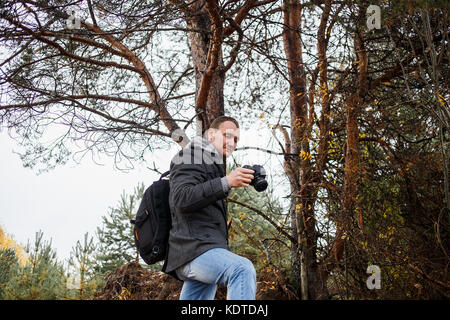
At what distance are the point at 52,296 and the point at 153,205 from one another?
6.48 m

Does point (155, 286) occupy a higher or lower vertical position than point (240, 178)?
lower

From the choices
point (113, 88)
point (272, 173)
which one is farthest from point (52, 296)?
point (272, 173)

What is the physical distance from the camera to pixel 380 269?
4973mm

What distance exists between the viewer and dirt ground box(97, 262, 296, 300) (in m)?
6.09

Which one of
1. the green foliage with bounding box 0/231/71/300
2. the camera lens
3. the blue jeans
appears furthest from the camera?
the green foliage with bounding box 0/231/71/300

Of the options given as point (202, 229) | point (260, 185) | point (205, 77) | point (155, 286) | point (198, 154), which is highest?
point (205, 77)

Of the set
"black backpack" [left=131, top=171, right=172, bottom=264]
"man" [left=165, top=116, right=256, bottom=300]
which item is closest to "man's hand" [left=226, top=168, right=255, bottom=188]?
"man" [left=165, top=116, right=256, bottom=300]

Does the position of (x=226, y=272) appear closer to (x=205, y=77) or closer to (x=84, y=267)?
(x=205, y=77)

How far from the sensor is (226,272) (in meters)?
2.36

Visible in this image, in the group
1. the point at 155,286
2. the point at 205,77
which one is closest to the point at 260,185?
the point at 205,77

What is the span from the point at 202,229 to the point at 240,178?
373mm

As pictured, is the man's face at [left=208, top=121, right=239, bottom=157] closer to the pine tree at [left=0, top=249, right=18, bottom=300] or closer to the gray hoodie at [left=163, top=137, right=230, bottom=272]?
the gray hoodie at [left=163, top=137, right=230, bottom=272]

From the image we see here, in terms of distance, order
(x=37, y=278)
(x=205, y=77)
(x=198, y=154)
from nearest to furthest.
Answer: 1. (x=198, y=154)
2. (x=205, y=77)
3. (x=37, y=278)

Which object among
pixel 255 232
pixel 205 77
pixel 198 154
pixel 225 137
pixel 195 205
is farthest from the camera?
pixel 255 232
